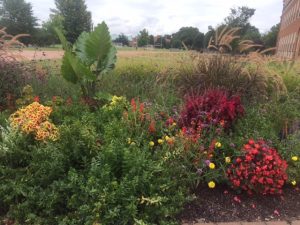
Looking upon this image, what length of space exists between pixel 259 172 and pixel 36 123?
2.65 metres

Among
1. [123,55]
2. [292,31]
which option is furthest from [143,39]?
[123,55]

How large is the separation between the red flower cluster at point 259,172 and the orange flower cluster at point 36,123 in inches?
83.6

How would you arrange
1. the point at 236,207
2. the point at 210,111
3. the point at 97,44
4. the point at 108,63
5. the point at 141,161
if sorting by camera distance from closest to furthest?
the point at 141,161 → the point at 236,207 → the point at 210,111 → the point at 97,44 → the point at 108,63

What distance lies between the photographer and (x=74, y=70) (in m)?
5.27

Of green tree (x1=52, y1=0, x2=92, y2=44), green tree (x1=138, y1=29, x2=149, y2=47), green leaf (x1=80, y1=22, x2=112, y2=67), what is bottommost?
green tree (x1=138, y1=29, x2=149, y2=47)

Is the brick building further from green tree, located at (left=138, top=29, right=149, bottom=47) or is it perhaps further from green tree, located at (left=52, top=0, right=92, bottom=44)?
green tree, located at (left=52, top=0, right=92, bottom=44)

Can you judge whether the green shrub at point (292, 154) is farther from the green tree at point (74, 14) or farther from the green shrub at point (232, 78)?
the green tree at point (74, 14)

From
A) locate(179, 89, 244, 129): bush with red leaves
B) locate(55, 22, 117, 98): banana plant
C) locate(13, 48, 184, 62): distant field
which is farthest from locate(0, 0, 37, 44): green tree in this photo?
locate(179, 89, 244, 129): bush with red leaves

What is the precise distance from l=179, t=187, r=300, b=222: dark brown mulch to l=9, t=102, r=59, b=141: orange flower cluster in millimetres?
1806

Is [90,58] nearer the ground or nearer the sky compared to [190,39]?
nearer the sky

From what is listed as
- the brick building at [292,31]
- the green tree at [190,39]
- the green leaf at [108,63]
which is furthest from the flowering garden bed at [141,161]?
the brick building at [292,31]

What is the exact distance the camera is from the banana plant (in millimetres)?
5312

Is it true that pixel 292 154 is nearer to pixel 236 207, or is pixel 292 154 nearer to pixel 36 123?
pixel 236 207

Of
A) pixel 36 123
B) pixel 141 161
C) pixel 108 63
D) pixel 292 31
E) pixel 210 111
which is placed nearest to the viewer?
pixel 141 161
